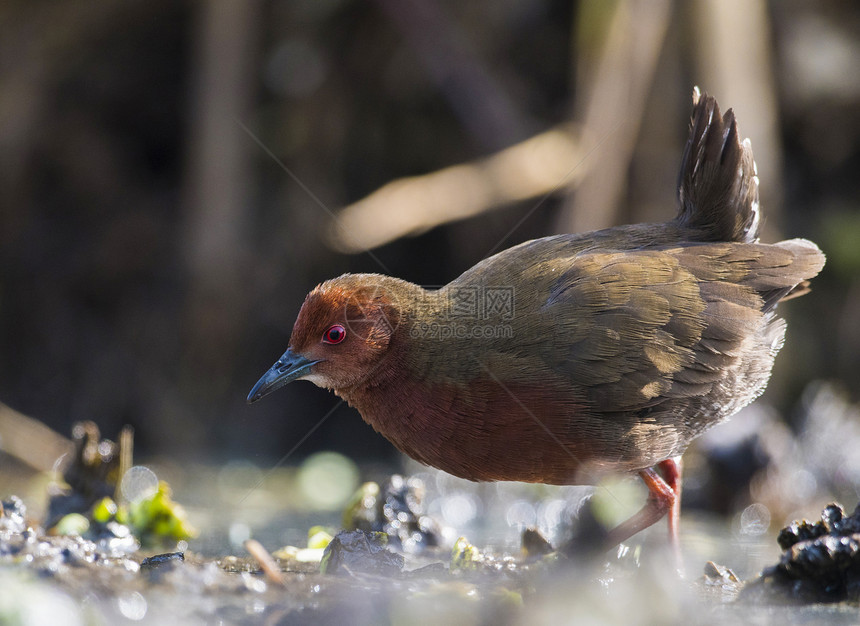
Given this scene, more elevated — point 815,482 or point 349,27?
point 349,27

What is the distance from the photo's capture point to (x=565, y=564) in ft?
10.4

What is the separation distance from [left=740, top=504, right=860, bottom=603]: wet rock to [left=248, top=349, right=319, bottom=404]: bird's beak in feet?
6.30

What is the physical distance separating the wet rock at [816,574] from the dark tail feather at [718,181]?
1.70 meters

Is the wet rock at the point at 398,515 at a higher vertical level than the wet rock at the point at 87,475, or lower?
lower

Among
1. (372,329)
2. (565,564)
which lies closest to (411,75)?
(372,329)

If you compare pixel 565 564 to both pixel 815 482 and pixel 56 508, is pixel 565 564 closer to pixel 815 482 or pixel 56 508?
pixel 56 508

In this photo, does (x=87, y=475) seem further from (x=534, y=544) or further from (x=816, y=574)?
(x=816, y=574)

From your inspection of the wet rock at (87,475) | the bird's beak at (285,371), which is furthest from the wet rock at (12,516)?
the bird's beak at (285,371)

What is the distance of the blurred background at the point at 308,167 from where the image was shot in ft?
23.9

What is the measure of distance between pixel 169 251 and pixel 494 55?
3.47m

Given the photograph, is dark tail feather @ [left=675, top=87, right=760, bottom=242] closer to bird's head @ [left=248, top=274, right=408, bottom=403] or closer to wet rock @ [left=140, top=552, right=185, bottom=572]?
bird's head @ [left=248, top=274, right=408, bottom=403]

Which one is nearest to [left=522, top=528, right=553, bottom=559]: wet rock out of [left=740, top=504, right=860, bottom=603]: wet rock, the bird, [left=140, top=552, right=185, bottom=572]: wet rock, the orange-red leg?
the bird

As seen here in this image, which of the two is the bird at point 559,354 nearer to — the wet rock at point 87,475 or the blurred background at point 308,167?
the wet rock at point 87,475

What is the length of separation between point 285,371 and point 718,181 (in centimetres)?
221
